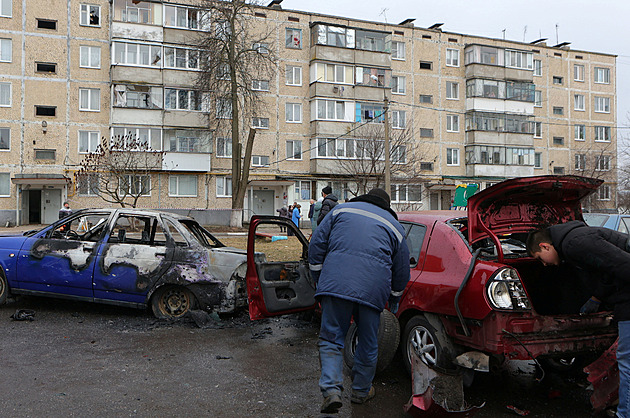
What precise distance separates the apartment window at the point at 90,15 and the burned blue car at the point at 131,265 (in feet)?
99.8

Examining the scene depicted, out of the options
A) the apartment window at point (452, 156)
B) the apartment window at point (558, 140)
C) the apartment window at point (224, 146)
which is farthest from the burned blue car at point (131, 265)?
the apartment window at point (558, 140)

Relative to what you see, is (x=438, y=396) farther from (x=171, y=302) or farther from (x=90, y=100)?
(x=90, y=100)

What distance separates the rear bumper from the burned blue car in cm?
371

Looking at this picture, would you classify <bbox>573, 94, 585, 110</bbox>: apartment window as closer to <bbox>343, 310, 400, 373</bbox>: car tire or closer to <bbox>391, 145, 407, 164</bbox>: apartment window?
<bbox>391, 145, 407, 164</bbox>: apartment window

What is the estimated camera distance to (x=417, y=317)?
4.85 meters

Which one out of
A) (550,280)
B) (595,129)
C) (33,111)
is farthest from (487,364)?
(595,129)

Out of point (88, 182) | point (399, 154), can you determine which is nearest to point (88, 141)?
point (88, 182)

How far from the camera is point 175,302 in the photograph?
7.36m

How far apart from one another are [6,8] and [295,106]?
19.6 m

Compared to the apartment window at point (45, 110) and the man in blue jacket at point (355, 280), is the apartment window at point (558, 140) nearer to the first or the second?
the apartment window at point (45, 110)

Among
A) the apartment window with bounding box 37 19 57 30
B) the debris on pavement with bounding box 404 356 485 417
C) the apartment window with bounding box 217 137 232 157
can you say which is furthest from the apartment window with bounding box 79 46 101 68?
the debris on pavement with bounding box 404 356 485 417

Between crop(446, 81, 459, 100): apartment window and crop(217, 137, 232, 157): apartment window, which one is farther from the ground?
crop(446, 81, 459, 100): apartment window

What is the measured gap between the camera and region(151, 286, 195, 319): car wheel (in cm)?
729

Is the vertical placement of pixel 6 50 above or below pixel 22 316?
above
